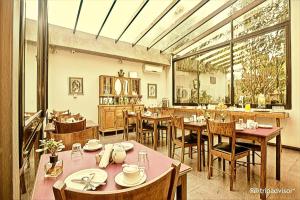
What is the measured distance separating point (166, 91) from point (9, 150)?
23.9 feet

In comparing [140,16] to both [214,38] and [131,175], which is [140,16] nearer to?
[214,38]

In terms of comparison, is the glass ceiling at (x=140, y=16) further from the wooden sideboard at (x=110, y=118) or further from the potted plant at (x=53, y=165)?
the potted plant at (x=53, y=165)

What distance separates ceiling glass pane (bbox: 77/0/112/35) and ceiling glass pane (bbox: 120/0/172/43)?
35.3 inches

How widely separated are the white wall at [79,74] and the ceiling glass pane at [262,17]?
3.84 metres

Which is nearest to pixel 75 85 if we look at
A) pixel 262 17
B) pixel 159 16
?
pixel 159 16

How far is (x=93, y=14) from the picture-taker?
14.4 ft

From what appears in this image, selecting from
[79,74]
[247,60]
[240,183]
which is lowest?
[240,183]

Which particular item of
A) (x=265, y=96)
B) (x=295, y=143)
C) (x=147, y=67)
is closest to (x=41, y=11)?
(x=147, y=67)

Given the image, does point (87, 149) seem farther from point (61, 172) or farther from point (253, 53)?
point (253, 53)

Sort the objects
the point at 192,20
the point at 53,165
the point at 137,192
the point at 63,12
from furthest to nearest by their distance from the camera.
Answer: the point at 192,20 < the point at 63,12 < the point at 53,165 < the point at 137,192

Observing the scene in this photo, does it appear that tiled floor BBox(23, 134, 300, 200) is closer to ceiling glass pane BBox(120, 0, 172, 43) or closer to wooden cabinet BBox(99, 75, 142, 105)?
wooden cabinet BBox(99, 75, 142, 105)

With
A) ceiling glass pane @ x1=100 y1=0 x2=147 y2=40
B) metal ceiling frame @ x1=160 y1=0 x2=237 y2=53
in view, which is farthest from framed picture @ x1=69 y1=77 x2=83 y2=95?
metal ceiling frame @ x1=160 y1=0 x2=237 y2=53

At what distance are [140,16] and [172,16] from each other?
2.90 ft

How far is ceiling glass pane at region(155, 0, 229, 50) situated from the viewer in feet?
14.6
